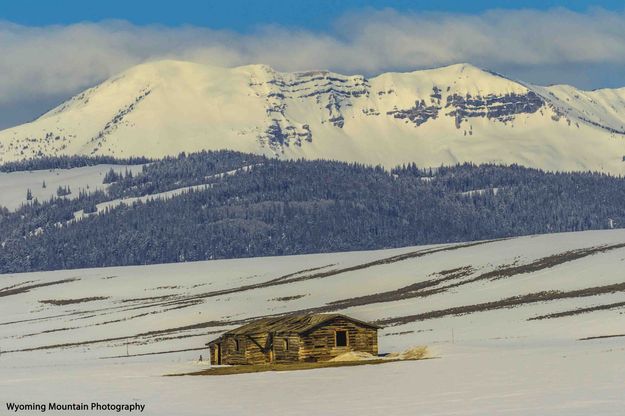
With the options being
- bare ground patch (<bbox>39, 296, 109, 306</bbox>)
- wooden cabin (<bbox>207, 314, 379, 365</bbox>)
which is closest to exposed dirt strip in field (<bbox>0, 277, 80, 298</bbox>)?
bare ground patch (<bbox>39, 296, 109, 306</bbox>)

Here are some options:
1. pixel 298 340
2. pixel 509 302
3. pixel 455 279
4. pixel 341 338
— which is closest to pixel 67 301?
pixel 455 279

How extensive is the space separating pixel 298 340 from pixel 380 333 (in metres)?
20.1

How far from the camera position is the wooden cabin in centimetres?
8388

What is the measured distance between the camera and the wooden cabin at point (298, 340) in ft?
275

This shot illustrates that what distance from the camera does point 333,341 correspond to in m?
84.9

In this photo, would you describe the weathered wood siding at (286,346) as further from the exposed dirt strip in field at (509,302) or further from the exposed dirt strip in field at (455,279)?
the exposed dirt strip in field at (455,279)

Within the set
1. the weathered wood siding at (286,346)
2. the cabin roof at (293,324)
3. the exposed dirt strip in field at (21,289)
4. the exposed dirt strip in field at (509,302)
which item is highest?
the exposed dirt strip in field at (21,289)

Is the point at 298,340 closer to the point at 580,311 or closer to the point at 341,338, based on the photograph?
the point at 341,338

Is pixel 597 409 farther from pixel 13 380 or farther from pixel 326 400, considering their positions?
pixel 13 380

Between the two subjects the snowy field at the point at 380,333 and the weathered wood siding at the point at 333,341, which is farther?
the weathered wood siding at the point at 333,341

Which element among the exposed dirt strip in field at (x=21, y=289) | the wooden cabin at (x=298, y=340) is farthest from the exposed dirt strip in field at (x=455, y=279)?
the exposed dirt strip in field at (x=21, y=289)

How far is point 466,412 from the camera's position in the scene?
46406 mm

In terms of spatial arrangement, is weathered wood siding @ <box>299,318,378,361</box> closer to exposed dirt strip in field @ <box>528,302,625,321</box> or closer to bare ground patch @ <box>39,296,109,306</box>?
exposed dirt strip in field @ <box>528,302,625,321</box>

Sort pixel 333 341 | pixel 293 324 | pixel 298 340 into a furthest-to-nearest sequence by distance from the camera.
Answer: pixel 293 324
pixel 333 341
pixel 298 340
